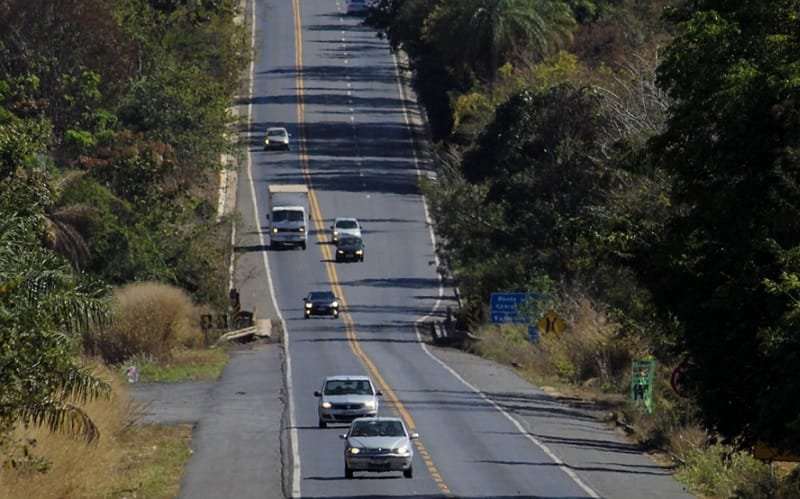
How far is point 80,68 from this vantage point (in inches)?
3201

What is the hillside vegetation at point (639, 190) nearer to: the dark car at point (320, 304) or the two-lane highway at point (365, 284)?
the two-lane highway at point (365, 284)

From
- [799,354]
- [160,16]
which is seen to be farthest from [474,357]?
[799,354]

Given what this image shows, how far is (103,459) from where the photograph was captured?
3394 cm

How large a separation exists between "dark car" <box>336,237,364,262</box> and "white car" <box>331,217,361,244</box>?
26 cm

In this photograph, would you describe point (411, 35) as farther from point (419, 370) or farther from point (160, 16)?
point (419, 370)

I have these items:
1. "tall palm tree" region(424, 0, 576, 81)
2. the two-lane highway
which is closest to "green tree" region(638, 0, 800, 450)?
the two-lane highway

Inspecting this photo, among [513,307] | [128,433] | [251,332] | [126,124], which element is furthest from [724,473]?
[126,124]

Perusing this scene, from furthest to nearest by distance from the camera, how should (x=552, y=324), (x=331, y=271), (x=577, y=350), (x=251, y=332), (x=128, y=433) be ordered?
(x=331, y=271) < (x=251, y=332) < (x=577, y=350) < (x=552, y=324) < (x=128, y=433)

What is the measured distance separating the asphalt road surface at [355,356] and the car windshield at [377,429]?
880mm

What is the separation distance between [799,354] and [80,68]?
63701mm

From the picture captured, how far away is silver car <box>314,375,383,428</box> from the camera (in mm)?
42594

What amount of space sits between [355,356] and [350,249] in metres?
26.7

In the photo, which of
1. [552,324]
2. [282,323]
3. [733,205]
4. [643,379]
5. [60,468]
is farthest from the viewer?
[282,323]

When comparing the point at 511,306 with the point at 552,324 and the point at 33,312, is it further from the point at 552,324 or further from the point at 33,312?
the point at 33,312
